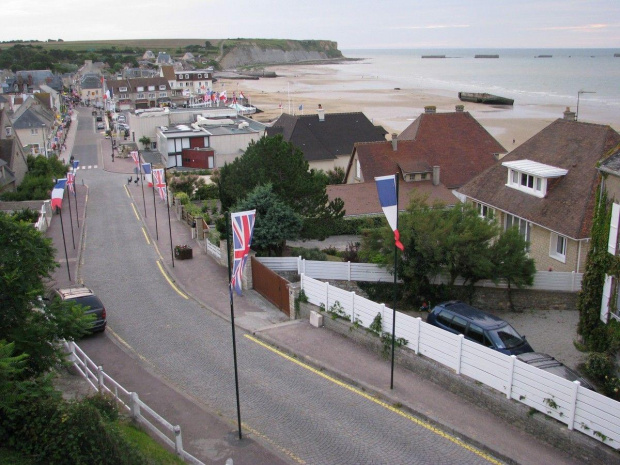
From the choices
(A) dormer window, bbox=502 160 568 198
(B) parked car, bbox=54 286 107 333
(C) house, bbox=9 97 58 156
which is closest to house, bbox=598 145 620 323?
(A) dormer window, bbox=502 160 568 198

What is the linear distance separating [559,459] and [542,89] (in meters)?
143

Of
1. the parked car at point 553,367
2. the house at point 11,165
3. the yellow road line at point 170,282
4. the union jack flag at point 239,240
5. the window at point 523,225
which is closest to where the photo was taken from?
the union jack flag at point 239,240

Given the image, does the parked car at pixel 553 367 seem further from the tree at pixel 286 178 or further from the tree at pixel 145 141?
the tree at pixel 145 141

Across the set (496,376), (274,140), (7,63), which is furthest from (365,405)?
(7,63)

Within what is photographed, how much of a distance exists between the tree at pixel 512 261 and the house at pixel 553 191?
1.42 meters

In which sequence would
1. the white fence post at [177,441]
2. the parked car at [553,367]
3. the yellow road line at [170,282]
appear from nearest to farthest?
the white fence post at [177,441] → the parked car at [553,367] → the yellow road line at [170,282]

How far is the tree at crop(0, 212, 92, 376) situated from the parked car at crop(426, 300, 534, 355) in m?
10.3

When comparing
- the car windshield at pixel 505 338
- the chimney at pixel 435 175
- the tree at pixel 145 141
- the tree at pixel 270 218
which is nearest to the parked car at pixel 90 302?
the tree at pixel 270 218

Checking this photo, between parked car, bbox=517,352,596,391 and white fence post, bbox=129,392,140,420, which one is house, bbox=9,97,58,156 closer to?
white fence post, bbox=129,392,140,420

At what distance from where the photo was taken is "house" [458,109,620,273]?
23484 millimetres

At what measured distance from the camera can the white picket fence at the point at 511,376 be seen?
11.9m

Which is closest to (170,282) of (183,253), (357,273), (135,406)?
(183,253)

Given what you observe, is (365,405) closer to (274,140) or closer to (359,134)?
(274,140)

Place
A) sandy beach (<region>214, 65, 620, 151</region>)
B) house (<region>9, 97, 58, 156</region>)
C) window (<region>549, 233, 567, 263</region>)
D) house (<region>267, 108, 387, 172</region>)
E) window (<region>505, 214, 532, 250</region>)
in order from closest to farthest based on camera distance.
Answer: window (<region>549, 233, 567, 263</region>), window (<region>505, 214, 532, 250</region>), house (<region>267, 108, 387, 172</region>), house (<region>9, 97, 58, 156</region>), sandy beach (<region>214, 65, 620, 151</region>)
